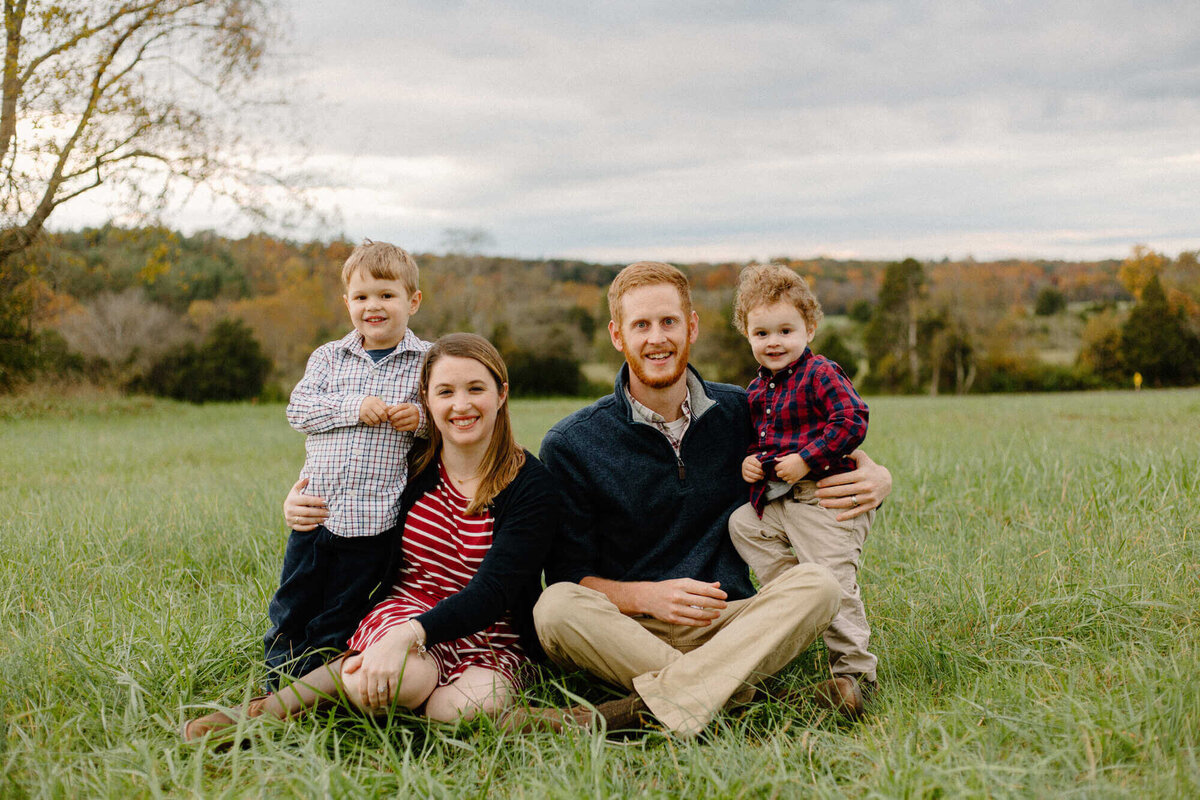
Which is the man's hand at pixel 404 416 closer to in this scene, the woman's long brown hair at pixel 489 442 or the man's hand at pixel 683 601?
the woman's long brown hair at pixel 489 442

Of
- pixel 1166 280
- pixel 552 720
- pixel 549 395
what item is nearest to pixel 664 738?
pixel 552 720

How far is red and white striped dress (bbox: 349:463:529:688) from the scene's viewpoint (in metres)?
2.91

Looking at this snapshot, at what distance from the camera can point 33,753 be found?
7.78 feet

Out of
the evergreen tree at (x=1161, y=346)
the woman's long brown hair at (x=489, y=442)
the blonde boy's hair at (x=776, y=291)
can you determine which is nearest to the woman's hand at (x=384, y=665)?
the woman's long brown hair at (x=489, y=442)

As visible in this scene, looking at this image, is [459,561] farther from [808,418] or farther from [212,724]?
[808,418]

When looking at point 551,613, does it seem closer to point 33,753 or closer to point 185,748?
point 185,748

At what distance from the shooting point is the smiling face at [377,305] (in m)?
3.10

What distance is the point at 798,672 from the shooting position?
10.3 ft

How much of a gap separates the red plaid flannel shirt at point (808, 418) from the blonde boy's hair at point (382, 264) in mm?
1454

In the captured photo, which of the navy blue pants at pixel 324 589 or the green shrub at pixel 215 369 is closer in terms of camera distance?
the navy blue pants at pixel 324 589

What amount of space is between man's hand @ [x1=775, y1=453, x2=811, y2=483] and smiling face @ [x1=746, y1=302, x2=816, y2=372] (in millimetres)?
414

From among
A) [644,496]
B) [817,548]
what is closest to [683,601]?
[644,496]

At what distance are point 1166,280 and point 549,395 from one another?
3557 centimetres

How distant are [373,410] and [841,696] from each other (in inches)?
75.1
